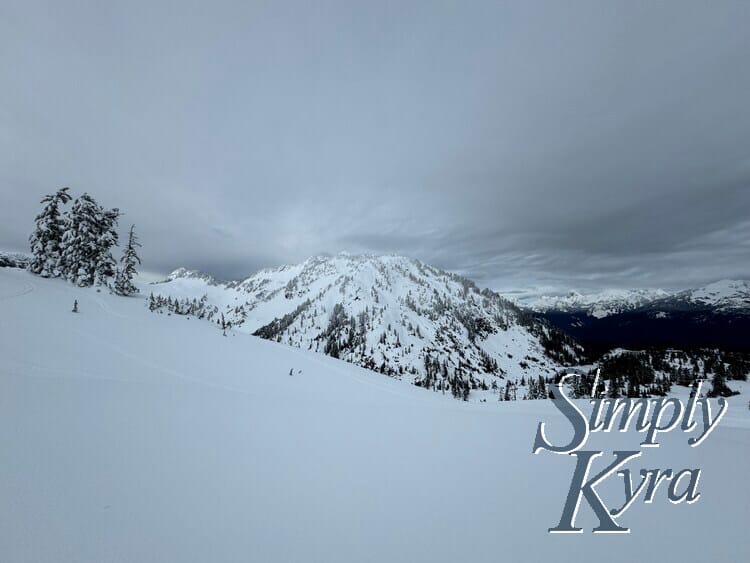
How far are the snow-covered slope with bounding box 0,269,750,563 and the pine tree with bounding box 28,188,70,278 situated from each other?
28.0 m

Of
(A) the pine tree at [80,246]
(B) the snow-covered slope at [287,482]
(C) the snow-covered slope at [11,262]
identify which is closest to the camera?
(B) the snow-covered slope at [287,482]

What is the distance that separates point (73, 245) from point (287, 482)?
1345 inches

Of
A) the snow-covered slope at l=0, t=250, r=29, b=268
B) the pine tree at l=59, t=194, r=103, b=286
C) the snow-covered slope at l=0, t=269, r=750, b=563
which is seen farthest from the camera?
the snow-covered slope at l=0, t=250, r=29, b=268

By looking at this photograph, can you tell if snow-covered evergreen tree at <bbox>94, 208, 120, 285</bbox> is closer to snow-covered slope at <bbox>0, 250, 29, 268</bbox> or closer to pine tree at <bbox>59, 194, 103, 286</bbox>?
pine tree at <bbox>59, 194, 103, 286</bbox>

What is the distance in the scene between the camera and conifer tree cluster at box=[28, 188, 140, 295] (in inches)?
989

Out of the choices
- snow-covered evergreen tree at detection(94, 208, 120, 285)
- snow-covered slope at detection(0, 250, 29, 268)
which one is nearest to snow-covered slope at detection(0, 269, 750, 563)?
snow-covered evergreen tree at detection(94, 208, 120, 285)

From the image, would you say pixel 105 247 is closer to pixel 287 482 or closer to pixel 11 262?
pixel 11 262

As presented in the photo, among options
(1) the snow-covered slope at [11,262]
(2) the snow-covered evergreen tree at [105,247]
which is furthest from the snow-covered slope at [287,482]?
(1) the snow-covered slope at [11,262]

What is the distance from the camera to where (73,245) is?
2514 cm

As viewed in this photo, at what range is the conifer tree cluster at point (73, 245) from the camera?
82.4ft

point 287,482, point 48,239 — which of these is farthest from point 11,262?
point 287,482

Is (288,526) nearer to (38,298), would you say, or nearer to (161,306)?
(38,298)

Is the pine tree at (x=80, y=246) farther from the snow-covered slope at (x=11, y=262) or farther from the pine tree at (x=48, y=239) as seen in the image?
the snow-covered slope at (x=11, y=262)

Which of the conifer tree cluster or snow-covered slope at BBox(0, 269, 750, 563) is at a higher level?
the conifer tree cluster
